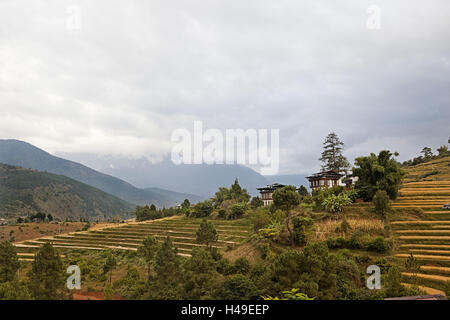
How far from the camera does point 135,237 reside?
45906mm

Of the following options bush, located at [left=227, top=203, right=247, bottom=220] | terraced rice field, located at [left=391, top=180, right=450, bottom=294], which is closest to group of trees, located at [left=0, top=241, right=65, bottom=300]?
terraced rice field, located at [left=391, top=180, right=450, bottom=294]

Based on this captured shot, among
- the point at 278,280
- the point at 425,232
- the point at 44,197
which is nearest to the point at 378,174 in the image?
the point at 425,232

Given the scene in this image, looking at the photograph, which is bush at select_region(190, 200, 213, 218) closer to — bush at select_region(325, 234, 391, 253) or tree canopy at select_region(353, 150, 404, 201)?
tree canopy at select_region(353, 150, 404, 201)

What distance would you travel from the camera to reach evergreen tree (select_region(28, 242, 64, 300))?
11.8 m

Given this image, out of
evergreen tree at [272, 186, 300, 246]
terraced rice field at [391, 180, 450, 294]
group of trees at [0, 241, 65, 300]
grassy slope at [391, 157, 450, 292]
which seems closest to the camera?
group of trees at [0, 241, 65, 300]

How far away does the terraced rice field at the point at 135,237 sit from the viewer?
1492 inches

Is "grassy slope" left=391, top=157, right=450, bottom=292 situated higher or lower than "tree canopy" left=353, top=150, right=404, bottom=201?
lower

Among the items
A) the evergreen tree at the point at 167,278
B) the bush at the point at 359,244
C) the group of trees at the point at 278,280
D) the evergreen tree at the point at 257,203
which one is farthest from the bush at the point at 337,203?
the evergreen tree at the point at 257,203

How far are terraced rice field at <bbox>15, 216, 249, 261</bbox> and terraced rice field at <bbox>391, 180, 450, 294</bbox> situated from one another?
20266 millimetres

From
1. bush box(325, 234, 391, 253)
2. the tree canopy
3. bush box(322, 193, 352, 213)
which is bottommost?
bush box(325, 234, 391, 253)

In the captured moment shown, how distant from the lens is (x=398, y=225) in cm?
2067

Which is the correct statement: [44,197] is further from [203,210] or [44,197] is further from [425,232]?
Answer: [425,232]
